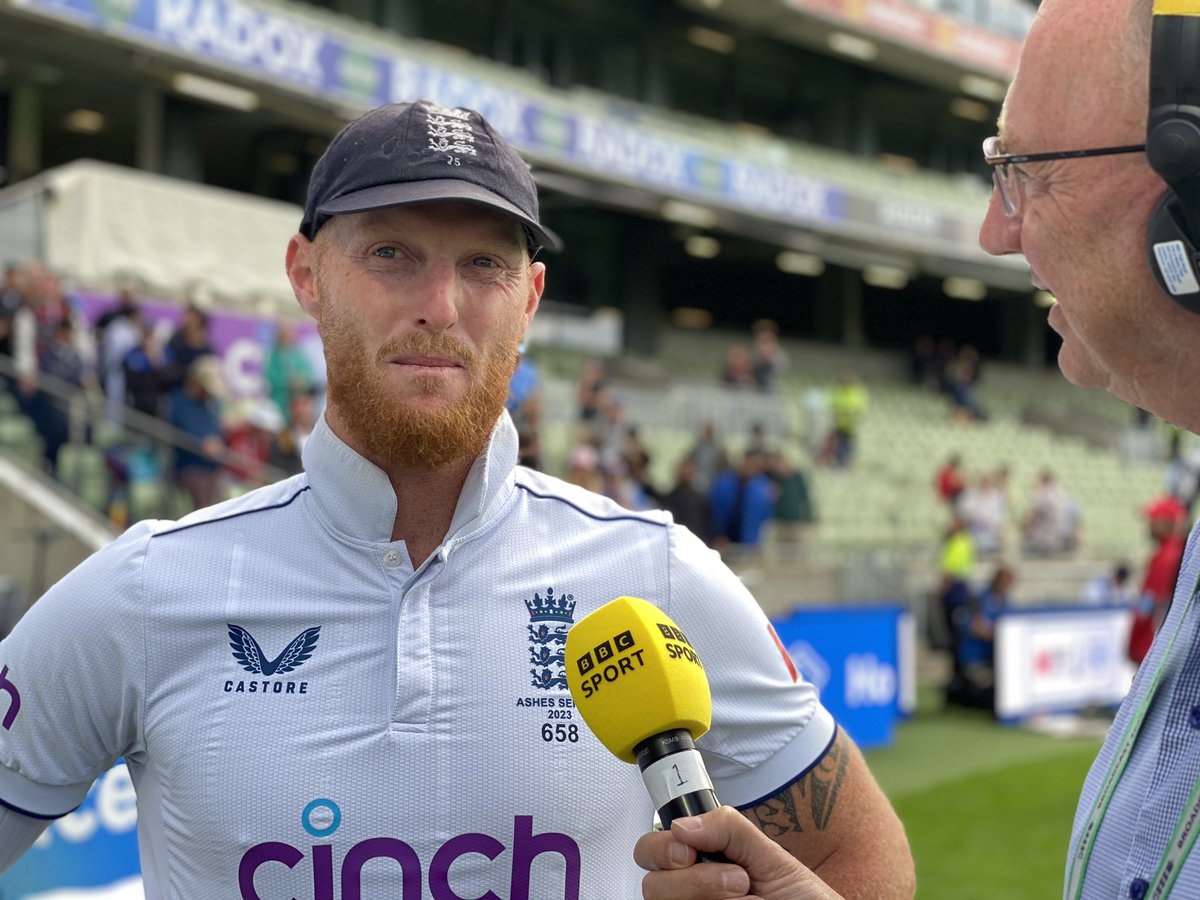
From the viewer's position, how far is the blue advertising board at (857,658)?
9.18 m

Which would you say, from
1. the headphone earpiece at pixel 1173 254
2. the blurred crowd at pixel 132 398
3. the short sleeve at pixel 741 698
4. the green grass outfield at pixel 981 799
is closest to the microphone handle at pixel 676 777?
the short sleeve at pixel 741 698

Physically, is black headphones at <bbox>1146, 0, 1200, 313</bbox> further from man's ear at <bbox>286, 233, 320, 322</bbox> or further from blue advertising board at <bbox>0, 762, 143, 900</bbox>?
blue advertising board at <bbox>0, 762, 143, 900</bbox>

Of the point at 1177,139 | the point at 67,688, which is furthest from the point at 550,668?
the point at 1177,139

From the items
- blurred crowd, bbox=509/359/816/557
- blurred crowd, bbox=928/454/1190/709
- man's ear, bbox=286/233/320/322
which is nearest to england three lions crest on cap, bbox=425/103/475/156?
man's ear, bbox=286/233/320/322

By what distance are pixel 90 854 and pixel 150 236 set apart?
444 inches

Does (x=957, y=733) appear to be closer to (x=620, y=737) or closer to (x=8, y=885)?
(x=8, y=885)

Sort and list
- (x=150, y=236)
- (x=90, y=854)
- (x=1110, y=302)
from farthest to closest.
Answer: (x=150, y=236), (x=90, y=854), (x=1110, y=302)

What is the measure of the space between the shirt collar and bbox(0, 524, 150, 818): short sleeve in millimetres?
310

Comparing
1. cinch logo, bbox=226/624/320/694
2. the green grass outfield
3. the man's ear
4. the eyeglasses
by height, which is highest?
the eyeglasses

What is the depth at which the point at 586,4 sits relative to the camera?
24219 mm

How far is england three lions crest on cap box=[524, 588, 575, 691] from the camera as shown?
1.92 meters

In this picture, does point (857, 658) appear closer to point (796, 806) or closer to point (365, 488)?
point (796, 806)

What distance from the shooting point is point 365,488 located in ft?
6.51

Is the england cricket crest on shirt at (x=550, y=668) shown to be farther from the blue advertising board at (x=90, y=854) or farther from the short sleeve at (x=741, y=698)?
the blue advertising board at (x=90, y=854)
